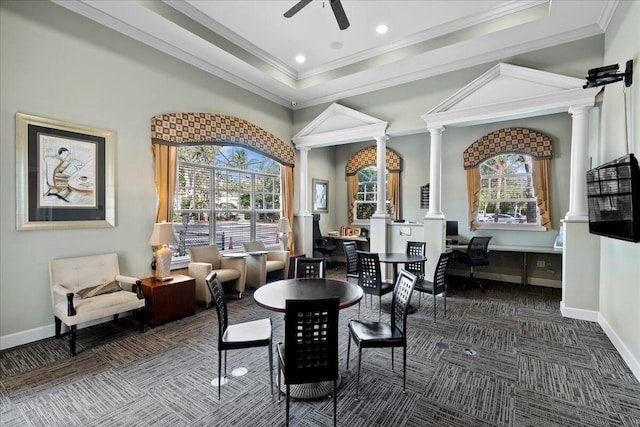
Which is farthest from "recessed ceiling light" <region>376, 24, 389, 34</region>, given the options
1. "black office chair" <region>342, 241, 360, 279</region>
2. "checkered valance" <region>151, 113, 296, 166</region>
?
"black office chair" <region>342, 241, 360, 279</region>

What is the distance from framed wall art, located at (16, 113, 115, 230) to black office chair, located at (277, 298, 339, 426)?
317 cm

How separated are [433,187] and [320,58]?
116 inches

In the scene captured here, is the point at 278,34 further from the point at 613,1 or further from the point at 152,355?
the point at 152,355

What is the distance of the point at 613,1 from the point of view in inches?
132

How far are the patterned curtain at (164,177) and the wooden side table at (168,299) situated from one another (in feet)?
3.07

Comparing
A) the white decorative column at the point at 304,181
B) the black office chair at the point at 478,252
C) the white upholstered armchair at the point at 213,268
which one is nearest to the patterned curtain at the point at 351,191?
the white decorative column at the point at 304,181

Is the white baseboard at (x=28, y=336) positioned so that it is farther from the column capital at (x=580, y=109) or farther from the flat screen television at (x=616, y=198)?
the column capital at (x=580, y=109)

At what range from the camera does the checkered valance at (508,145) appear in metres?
5.64

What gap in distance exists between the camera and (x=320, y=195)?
316 inches

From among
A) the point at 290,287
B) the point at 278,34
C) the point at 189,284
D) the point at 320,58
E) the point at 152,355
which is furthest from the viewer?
the point at 320,58

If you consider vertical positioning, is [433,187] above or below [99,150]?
below

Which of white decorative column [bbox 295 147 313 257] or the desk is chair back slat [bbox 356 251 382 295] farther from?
white decorative column [bbox 295 147 313 257]

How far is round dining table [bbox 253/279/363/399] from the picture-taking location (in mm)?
2328

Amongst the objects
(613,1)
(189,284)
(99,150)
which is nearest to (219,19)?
(99,150)
